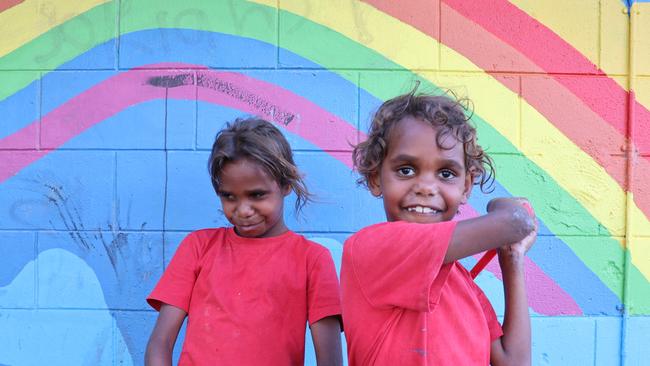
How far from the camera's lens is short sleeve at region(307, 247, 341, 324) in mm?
1948

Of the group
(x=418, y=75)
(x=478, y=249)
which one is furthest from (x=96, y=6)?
(x=478, y=249)

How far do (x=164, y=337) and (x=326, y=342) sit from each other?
530 millimetres

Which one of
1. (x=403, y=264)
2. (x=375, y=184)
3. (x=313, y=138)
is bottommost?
(x=403, y=264)

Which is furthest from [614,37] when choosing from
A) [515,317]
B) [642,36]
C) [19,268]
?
[19,268]

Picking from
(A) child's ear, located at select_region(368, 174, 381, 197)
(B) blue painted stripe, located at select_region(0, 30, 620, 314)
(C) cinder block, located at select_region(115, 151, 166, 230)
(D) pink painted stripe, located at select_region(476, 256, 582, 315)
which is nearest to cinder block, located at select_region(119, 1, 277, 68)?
(B) blue painted stripe, located at select_region(0, 30, 620, 314)

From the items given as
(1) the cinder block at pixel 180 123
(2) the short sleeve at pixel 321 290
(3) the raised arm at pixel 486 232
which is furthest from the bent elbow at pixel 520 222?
(1) the cinder block at pixel 180 123

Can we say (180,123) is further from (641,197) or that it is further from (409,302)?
(641,197)

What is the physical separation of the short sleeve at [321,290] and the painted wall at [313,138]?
0.56m

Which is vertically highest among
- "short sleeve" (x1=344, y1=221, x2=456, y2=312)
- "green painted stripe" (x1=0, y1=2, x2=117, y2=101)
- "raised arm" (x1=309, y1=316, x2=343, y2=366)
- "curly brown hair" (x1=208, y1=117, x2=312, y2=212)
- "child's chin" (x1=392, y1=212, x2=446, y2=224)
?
"green painted stripe" (x1=0, y1=2, x2=117, y2=101)

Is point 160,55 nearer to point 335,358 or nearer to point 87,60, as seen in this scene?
point 87,60

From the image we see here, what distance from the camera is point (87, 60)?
8.59ft

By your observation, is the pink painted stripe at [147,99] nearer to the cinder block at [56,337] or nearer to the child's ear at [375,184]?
the cinder block at [56,337]

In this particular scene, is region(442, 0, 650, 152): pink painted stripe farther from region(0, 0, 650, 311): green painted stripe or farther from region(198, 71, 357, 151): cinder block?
region(198, 71, 357, 151): cinder block

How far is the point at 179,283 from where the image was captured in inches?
78.9
